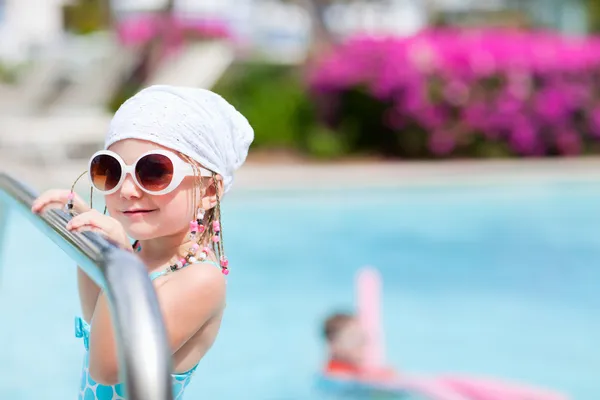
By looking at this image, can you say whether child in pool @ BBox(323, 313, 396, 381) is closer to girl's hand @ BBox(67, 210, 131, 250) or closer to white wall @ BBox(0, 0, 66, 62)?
girl's hand @ BBox(67, 210, 131, 250)

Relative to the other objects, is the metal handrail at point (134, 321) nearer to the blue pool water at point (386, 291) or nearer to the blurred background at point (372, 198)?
the blurred background at point (372, 198)

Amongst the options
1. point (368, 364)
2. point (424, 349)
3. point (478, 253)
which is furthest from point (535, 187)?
point (368, 364)

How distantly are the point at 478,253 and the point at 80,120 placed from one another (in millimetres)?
7180

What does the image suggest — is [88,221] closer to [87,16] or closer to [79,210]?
[79,210]

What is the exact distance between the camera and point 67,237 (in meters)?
1.45

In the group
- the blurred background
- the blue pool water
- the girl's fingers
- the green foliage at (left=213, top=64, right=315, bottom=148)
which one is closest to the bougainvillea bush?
the blurred background

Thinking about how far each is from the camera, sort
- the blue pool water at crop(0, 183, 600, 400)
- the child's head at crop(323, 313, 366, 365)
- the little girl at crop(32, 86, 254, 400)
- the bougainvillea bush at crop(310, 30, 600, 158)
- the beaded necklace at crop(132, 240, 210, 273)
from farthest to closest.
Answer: the bougainvillea bush at crop(310, 30, 600, 158)
the blue pool water at crop(0, 183, 600, 400)
the child's head at crop(323, 313, 366, 365)
the beaded necklace at crop(132, 240, 210, 273)
the little girl at crop(32, 86, 254, 400)

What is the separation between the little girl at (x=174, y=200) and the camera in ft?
5.57

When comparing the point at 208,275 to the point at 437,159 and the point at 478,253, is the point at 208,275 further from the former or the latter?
the point at 437,159

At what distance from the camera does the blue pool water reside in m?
6.66

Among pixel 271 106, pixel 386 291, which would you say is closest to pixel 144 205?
pixel 386 291

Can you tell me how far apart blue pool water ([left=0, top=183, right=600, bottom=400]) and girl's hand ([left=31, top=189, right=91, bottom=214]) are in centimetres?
383

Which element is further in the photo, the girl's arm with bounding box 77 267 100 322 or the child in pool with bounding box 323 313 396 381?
the child in pool with bounding box 323 313 396 381

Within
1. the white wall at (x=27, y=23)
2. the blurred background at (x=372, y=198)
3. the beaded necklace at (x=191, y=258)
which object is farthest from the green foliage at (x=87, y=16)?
the beaded necklace at (x=191, y=258)
